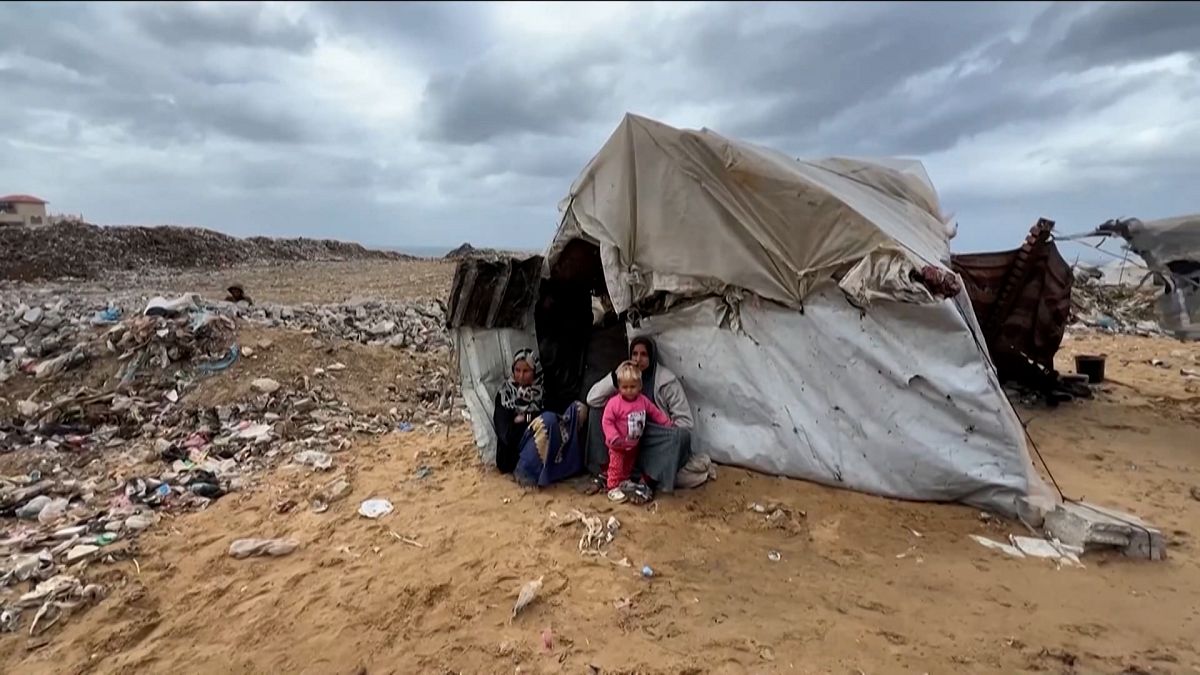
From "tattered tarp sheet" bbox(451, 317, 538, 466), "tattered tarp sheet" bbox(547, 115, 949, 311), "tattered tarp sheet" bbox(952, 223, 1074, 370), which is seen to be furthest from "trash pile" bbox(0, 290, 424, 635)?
"tattered tarp sheet" bbox(952, 223, 1074, 370)

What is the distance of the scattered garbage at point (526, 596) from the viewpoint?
3.04m

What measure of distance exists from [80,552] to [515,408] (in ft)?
8.02

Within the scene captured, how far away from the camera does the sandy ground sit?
9.14 ft

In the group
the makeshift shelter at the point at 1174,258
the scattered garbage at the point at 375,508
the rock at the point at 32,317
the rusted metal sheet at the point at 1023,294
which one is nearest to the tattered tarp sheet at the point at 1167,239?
the makeshift shelter at the point at 1174,258

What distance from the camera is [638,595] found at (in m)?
3.16

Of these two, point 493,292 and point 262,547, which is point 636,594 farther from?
point 493,292

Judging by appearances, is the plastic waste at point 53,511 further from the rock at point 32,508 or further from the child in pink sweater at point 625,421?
the child in pink sweater at point 625,421

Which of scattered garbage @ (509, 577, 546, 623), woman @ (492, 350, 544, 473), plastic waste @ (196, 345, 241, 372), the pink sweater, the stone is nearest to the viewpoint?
scattered garbage @ (509, 577, 546, 623)

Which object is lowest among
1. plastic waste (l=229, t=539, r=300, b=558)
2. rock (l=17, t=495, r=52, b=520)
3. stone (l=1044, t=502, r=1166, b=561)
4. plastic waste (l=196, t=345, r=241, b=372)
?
rock (l=17, t=495, r=52, b=520)

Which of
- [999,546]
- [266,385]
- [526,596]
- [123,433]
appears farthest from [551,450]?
[123,433]

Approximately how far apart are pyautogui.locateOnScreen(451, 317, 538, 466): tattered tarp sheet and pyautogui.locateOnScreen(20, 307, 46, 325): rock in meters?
5.67

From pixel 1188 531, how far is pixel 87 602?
559cm

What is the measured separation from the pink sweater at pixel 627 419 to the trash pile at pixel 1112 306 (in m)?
9.05

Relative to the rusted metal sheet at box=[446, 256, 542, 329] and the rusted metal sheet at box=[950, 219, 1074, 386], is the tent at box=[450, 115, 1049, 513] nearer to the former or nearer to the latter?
the rusted metal sheet at box=[446, 256, 542, 329]
